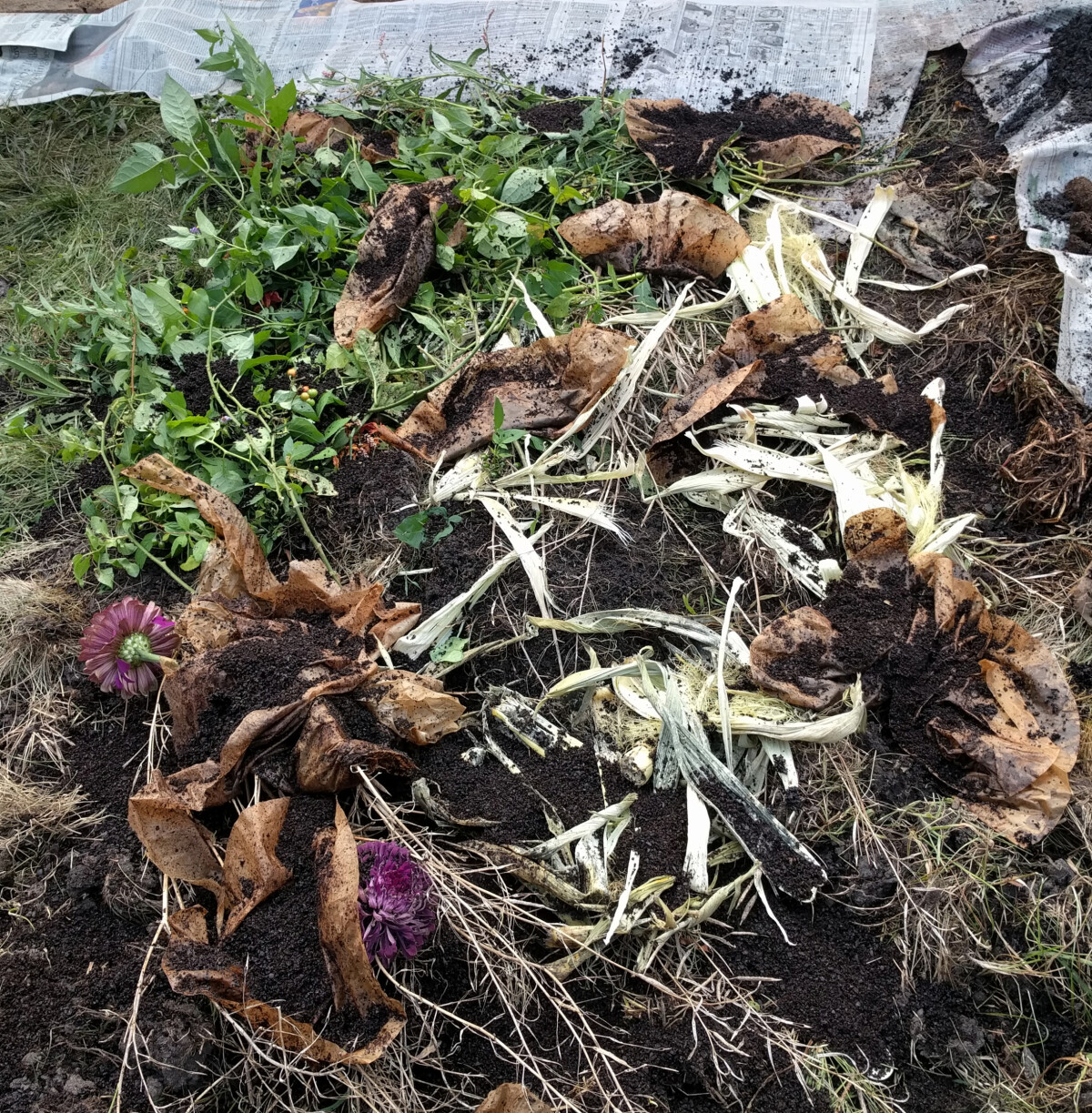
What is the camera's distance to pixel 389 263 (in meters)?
2.25

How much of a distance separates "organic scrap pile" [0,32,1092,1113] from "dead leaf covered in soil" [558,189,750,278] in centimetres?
1

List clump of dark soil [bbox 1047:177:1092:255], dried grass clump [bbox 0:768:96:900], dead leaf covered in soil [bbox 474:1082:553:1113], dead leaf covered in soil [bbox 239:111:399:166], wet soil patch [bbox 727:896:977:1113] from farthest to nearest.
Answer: dead leaf covered in soil [bbox 239:111:399:166] < clump of dark soil [bbox 1047:177:1092:255] < dried grass clump [bbox 0:768:96:900] < wet soil patch [bbox 727:896:977:1113] < dead leaf covered in soil [bbox 474:1082:553:1113]

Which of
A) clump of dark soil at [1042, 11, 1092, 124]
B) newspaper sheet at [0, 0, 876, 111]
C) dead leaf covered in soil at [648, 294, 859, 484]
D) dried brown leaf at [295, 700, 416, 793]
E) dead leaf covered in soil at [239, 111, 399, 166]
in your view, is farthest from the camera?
newspaper sheet at [0, 0, 876, 111]

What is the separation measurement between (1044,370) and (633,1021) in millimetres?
1679

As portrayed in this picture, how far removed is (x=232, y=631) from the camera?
5.78 ft

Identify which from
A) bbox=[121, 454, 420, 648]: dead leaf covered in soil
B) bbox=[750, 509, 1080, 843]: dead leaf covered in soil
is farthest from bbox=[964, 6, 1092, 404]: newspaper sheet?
bbox=[121, 454, 420, 648]: dead leaf covered in soil

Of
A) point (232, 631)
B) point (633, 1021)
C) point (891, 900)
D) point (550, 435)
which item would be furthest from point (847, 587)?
point (232, 631)

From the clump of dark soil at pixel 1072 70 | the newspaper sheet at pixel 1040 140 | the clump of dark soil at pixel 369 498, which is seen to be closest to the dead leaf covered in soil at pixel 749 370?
the newspaper sheet at pixel 1040 140

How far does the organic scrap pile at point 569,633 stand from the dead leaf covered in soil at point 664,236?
0.04 ft

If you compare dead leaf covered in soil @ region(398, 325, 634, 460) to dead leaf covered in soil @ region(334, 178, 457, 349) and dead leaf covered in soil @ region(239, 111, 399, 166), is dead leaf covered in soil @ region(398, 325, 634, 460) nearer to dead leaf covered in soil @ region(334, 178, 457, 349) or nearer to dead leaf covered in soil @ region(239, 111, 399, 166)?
dead leaf covered in soil @ region(334, 178, 457, 349)

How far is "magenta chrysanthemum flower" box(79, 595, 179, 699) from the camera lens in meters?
1.78

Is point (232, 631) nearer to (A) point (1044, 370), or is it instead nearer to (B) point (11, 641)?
(B) point (11, 641)

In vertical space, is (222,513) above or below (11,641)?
above

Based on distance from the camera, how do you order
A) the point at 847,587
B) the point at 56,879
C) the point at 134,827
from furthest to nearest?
the point at 847,587 < the point at 56,879 < the point at 134,827
